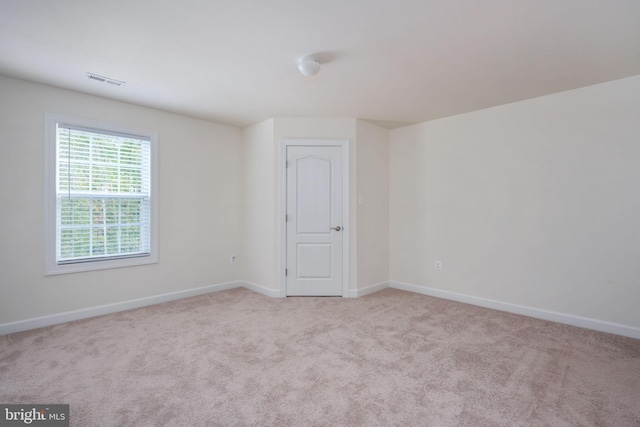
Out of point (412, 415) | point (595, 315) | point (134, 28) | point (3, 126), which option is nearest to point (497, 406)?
point (412, 415)

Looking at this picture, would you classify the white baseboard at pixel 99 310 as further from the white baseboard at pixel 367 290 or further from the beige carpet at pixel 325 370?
the white baseboard at pixel 367 290

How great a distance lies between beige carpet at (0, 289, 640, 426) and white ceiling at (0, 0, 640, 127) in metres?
2.47

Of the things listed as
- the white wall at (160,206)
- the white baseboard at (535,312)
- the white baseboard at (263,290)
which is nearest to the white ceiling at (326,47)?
the white wall at (160,206)

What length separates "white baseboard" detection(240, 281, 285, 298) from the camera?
14.0ft

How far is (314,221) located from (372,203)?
93 centimetres

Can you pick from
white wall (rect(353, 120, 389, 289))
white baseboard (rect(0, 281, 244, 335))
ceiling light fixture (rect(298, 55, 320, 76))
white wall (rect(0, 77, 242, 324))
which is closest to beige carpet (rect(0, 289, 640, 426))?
white baseboard (rect(0, 281, 244, 335))

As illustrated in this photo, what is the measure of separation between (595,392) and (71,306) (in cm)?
473

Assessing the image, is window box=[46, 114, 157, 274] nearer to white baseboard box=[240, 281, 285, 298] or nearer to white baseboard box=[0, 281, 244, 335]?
white baseboard box=[0, 281, 244, 335]

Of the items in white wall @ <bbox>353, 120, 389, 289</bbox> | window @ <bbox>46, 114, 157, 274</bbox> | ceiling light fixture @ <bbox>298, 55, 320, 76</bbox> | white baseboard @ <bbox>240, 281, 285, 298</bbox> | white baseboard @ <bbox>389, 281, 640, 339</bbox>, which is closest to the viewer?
ceiling light fixture @ <bbox>298, 55, 320, 76</bbox>

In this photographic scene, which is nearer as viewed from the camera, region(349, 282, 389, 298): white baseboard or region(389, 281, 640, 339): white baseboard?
region(389, 281, 640, 339): white baseboard

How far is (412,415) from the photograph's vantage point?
6.05ft

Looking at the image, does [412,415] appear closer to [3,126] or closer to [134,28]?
[134,28]

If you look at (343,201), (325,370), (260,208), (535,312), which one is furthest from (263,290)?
(535,312)

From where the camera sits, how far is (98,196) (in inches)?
140
